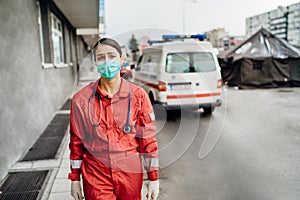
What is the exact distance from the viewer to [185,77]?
7441mm

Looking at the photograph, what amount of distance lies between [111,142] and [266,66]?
49.0 feet

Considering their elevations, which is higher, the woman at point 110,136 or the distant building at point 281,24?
the distant building at point 281,24

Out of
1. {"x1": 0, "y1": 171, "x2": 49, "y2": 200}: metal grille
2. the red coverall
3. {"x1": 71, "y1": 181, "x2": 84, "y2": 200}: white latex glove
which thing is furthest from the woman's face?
{"x1": 0, "y1": 171, "x2": 49, "y2": 200}: metal grille

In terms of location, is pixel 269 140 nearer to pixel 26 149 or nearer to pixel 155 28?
pixel 155 28

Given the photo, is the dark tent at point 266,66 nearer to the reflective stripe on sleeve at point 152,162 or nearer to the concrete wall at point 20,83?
the concrete wall at point 20,83

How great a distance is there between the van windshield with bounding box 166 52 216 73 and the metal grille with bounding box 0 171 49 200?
14.4 feet

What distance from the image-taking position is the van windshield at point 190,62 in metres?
7.41

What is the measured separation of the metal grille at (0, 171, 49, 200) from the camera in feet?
11.4

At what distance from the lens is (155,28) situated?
3.26 m

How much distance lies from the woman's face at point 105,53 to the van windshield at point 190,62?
548 centimetres

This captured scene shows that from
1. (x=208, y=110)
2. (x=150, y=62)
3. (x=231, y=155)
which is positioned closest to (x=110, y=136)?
(x=231, y=155)

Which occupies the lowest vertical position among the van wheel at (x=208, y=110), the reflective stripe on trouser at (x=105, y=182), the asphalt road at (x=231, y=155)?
the asphalt road at (x=231, y=155)

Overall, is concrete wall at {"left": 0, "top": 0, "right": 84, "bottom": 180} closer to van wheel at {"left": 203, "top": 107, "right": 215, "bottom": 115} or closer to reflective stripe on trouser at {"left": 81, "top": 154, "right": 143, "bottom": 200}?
reflective stripe on trouser at {"left": 81, "top": 154, "right": 143, "bottom": 200}

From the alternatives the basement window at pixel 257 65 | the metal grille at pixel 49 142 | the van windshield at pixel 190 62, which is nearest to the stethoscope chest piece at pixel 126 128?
the metal grille at pixel 49 142
